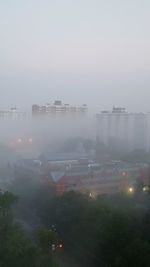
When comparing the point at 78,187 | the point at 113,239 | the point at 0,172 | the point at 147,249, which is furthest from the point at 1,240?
the point at 0,172

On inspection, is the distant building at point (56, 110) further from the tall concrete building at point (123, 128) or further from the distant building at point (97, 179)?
the distant building at point (97, 179)

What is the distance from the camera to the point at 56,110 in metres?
12.4

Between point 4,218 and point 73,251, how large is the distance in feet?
2.46

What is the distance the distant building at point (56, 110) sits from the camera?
12355 millimetres

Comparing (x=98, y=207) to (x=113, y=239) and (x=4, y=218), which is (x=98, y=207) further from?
(x=4, y=218)

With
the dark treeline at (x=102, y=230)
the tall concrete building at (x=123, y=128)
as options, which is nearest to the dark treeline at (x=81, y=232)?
the dark treeline at (x=102, y=230)

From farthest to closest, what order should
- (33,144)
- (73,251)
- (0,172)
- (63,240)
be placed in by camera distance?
(33,144)
(0,172)
(63,240)
(73,251)

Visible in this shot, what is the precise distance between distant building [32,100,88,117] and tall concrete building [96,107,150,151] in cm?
85

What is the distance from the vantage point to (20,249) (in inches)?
107

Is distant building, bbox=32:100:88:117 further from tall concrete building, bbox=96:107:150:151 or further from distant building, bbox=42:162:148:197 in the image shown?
distant building, bbox=42:162:148:197

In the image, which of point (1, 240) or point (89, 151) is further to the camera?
point (89, 151)

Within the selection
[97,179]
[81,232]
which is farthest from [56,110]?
[81,232]

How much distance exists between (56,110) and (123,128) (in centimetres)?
247

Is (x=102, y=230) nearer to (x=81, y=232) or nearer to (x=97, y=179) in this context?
(x=81, y=232)
